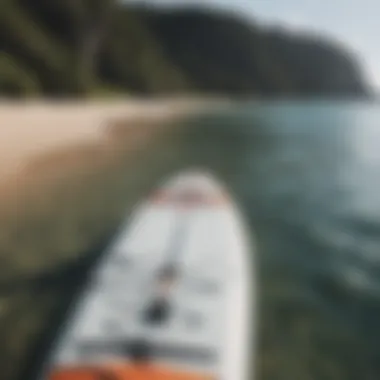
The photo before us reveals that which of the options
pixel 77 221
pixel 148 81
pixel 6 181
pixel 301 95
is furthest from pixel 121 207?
pixel 301 95

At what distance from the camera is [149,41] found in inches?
62.4

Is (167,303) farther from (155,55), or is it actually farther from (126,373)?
(155,55)

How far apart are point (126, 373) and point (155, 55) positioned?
0.94 meters

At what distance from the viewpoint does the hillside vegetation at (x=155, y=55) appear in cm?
137

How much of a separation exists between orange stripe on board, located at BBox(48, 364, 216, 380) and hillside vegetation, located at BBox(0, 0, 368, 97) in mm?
760

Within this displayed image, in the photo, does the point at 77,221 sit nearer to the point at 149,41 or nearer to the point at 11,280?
the point at 11,280

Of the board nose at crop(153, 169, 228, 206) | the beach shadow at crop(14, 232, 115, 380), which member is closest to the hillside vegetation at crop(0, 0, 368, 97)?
the board nose at crop(153, 169, 228, 206)

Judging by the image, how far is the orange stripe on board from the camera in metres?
0.93

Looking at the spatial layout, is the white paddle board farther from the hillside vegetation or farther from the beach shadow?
the hillside vegetation

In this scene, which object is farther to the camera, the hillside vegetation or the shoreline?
the shoreline

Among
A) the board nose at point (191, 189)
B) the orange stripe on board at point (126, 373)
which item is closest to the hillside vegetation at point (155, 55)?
the board nose at point (191, 189)

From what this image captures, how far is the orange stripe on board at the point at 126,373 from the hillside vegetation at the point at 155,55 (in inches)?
29.9

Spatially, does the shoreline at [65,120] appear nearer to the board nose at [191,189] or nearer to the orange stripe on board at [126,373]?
the board nose at [191,189]

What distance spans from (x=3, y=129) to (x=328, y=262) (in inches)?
40.1
